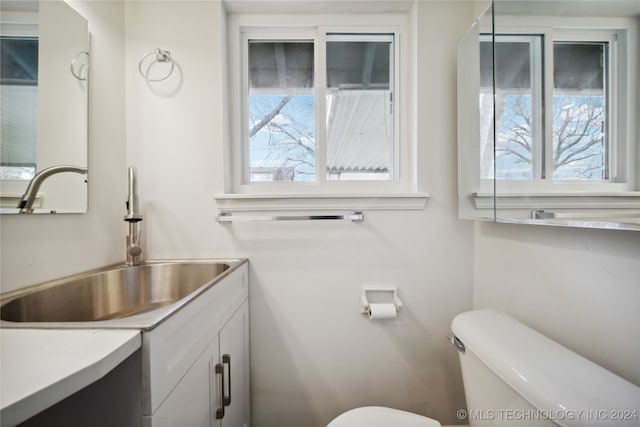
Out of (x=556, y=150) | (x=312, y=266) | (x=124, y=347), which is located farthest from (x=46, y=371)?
(x=556, y=150)

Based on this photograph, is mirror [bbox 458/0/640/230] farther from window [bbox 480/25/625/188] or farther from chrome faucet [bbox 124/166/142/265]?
chrome faucet [bbox 124/166/142/265]

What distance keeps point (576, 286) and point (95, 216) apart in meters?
1.79

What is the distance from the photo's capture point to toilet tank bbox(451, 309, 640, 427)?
49 cm

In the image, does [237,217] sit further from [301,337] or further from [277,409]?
[277,409]

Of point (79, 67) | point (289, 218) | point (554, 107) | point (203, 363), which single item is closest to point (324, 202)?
point (289, 218)

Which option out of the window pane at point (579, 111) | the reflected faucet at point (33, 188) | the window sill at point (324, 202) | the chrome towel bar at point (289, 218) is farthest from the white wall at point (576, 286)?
the reflected faucet at point (33, 188)

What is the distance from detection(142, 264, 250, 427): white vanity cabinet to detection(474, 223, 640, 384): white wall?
1.15 m

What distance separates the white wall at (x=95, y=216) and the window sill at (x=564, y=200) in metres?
1.63

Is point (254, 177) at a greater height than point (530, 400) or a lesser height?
greater

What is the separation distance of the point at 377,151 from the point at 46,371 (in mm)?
1330

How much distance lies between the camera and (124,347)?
46 centimetres

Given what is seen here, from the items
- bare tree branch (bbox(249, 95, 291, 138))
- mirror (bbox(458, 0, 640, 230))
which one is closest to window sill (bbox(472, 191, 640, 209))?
mirror (bbox(458, 0, 640, 230))

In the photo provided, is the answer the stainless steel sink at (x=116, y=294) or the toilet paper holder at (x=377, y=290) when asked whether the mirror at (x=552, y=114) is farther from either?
the stainless steel sink at (x=116, y=294)

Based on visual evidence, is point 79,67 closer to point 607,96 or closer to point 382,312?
point 382,312
